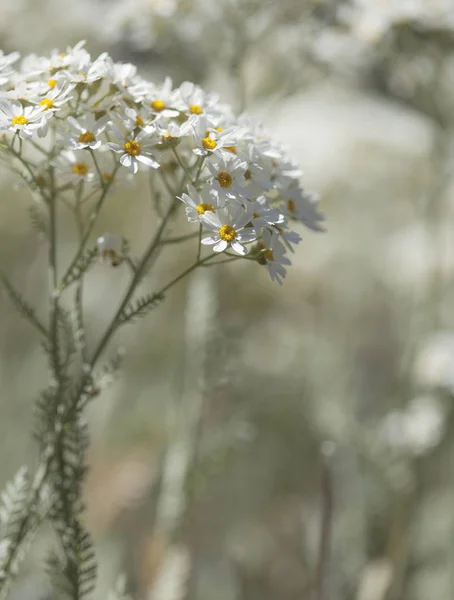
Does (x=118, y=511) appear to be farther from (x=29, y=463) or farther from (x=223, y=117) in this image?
(x=223, y=117)

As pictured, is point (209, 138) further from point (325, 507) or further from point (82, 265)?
point (325, 507)

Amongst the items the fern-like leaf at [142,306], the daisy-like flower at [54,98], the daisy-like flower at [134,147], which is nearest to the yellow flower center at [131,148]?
the daisy-like flower at [134,147]

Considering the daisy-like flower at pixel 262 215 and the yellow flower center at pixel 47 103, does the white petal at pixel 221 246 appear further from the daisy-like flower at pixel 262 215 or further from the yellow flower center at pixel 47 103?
the yellow flower center at pixel 47 103

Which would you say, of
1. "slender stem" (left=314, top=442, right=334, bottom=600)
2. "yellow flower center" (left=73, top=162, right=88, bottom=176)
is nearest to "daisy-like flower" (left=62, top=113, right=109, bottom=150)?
"yellow flower center" (left=73, top=162, right=88, bottom=176)

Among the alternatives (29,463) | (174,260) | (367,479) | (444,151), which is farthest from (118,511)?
(444,151)

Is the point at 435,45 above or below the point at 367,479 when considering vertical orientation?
above

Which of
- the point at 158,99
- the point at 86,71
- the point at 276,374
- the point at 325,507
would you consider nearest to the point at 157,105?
the point at 158,99
